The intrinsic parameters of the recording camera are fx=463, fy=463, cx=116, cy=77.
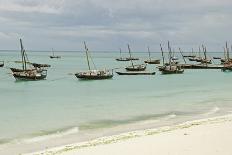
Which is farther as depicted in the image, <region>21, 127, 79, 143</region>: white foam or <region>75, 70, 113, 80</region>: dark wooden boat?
<region>75, 70, 113, 80</region>: dark wooden boat

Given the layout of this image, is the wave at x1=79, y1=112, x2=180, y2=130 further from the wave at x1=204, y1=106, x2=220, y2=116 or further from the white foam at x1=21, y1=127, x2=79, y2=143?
the wave at x1=204, y1=106, x2=220, y2=116

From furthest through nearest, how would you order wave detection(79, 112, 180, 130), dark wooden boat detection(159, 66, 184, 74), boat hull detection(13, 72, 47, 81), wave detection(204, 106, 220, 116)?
dark wooden boat detection(159, 66, 184, 74)
boat hull detection(13, 72, 47, 81)
wave detection(204, 106, 220, 116)
wave detection(79, 112, 180, 130)

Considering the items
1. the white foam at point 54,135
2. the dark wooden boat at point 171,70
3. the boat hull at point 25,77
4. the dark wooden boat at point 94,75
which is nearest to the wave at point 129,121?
the white foam at point 54,135

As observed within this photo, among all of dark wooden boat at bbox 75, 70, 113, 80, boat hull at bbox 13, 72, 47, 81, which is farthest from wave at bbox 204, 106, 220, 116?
boat hull at bbox 13, 72, 47, 81

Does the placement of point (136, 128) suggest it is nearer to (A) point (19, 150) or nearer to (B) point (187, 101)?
(A) point (19, 150)

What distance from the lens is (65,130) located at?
20.7m

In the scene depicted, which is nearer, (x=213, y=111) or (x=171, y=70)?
(x=213, y=111)

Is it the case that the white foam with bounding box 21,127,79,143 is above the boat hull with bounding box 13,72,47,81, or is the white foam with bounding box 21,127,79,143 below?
below

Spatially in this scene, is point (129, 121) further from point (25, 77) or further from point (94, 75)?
point (25, 77)

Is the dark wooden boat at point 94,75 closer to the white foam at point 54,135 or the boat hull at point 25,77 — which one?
the boat hull at point 25,77

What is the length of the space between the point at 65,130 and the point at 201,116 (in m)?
7.96

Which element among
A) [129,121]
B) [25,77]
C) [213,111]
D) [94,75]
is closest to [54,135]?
[129,121]

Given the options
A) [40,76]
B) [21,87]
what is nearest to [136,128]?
[21,87]

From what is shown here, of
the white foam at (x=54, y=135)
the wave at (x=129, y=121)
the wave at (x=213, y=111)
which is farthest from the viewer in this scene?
the wave at (x=213, y=111)
